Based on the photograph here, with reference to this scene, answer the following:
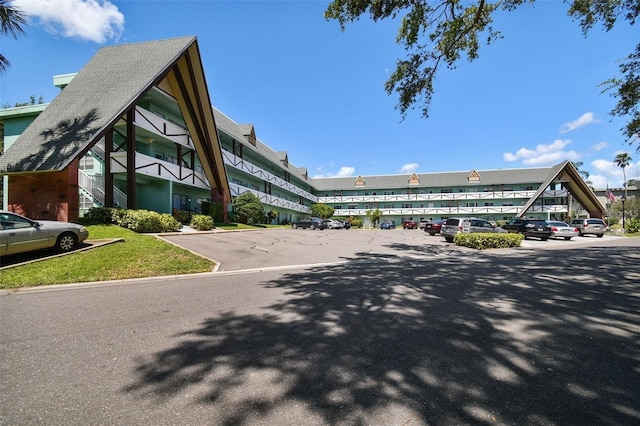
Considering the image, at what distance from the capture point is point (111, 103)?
1563 cm

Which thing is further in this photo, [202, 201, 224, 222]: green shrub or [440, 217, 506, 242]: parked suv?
[202, 201, 224, 222]: green shrub

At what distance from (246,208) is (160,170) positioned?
31.9 feet

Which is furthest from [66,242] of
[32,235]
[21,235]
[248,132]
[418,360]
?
[248,132]

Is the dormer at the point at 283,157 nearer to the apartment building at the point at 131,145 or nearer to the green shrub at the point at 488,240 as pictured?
the apartment building at the point at 131,145

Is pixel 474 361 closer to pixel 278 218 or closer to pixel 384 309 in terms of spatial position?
pixel 384 309

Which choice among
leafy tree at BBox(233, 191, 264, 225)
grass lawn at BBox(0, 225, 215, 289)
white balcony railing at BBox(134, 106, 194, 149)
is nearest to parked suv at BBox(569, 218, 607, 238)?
leafy tree at BBox(233, 191, 264, 225)

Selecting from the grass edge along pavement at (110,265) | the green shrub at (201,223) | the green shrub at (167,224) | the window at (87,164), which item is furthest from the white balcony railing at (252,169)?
the grass edge along pavement at (110,265)

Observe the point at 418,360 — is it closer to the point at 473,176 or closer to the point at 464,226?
the point at 464,226

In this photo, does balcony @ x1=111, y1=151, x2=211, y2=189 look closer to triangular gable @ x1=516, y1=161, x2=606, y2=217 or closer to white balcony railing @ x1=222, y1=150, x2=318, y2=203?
white balcony railing @ x1=222, y1=150, x2=318, y2=203

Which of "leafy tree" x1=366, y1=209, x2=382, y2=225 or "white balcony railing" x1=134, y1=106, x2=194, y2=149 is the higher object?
"white balcony railing" x1=134, y1=106, x2=194, y2=149

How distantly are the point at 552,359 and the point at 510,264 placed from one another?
26.3 ft

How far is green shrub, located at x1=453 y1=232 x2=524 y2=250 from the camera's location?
1669 centimetres

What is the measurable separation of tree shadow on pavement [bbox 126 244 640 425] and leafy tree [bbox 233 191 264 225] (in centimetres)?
2415

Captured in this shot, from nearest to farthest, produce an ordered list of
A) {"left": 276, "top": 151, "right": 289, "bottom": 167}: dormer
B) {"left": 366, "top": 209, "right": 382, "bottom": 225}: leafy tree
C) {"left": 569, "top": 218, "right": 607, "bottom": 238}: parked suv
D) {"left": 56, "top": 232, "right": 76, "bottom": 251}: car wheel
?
1. {"left": 56, "top": 232, "right": 76, "bottom": 251}: car wheel
2. {"left": 569, "top": 218, "right": 607, "bottom": 238}: parked suv
3. {"left": 276, "top": 151, "right": 289, "bottom": 167}: dormer
4. {"left": 366, "top": 209, "right": 382, "bottom": 225}: leafy tree
